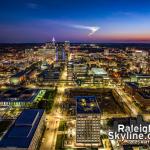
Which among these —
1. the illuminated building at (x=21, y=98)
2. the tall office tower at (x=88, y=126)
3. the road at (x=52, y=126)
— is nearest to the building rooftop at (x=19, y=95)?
the illuminated building at (x=21, y=98)

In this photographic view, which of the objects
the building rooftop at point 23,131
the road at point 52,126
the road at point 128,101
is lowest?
the road at point 52,126

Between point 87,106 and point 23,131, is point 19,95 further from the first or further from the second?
point 87,106

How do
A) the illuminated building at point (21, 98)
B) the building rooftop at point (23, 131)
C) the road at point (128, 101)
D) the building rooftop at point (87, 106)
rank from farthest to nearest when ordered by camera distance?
the illuminated building at point (21, 98), the road at point (128, 101), the building rooftop at point (87, 106), the building rooftop at point (23, 131)

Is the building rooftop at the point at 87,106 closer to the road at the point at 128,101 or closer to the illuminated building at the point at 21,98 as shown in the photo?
the road at the point at 128,101

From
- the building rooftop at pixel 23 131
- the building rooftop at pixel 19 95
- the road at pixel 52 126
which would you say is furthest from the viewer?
the building rooftop at pixel 19 95

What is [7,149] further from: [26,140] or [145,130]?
[145,130]

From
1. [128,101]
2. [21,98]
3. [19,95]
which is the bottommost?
[128,101]

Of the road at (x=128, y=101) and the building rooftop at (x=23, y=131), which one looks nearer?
the building rooftop at (x=23, y=131)

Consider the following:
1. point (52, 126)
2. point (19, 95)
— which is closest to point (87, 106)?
point (52, 126)
